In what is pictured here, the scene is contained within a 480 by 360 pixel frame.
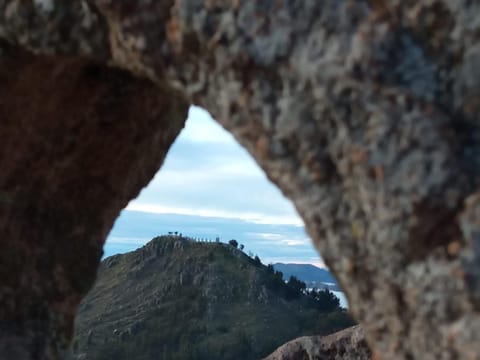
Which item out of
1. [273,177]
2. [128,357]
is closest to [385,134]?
[273,177]

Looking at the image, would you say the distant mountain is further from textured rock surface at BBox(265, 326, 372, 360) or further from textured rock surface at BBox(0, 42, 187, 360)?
textured rock surface at BBox(0, 42, 187, 360)

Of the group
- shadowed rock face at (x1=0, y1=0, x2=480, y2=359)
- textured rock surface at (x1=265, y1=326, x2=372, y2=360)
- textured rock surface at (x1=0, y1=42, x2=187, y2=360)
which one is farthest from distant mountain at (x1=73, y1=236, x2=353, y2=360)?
shadowed rock face at (x1=0, y1=0, x2=480, y2=359)

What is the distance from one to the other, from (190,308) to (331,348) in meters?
7.18

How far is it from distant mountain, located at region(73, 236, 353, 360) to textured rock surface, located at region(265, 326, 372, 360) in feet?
19.5

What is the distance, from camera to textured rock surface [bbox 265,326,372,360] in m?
6.06

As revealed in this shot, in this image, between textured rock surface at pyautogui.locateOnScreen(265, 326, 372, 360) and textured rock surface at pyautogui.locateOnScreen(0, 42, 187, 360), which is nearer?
textured rock surface at pyautogui.locateOnScreen(0, 42, 187, 360)

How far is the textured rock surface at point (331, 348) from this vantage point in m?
6.06

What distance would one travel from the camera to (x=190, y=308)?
43.2 feet

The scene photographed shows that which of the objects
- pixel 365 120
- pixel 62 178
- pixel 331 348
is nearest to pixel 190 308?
pixel 331 348

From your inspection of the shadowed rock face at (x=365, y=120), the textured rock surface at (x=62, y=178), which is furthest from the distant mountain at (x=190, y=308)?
Result: the shadowed rock face at (x=365, y=120)

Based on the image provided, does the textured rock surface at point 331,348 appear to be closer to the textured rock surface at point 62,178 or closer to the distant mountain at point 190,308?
the textured rock surface at point 62,178

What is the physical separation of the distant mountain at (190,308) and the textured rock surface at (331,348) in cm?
595

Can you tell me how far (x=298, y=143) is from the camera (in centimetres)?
204

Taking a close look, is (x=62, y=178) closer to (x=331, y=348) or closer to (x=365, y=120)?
(x=365, y=120)
